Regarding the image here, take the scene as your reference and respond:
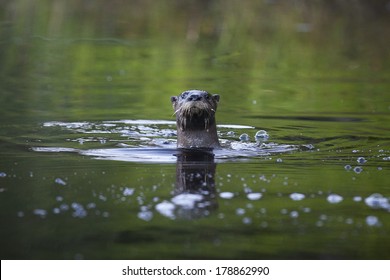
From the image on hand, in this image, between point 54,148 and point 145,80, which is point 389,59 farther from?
point 54,148

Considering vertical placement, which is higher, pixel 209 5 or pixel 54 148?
pixel 209 5

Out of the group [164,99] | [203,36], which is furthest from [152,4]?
[164,99]

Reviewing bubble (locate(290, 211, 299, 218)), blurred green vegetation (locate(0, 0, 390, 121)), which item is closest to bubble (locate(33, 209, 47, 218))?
bubble (locate(290, 211, 299, 218))

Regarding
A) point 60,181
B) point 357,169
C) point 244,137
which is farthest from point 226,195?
point 244,137

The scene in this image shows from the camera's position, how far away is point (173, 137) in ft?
29.6

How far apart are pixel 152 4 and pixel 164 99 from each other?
11561 mm

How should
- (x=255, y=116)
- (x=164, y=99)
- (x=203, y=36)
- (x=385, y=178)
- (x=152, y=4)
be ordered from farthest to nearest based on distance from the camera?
(x=152, y=4) < (x=203, y=36) < (x=164, y=99) < (x=255, y=116) < (x=385, y=178)

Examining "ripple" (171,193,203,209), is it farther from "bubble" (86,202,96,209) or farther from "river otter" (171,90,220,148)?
A: "river otter" (171,90,220,148)

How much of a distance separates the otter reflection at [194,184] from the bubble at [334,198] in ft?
2.24

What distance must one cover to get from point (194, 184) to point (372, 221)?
138 cm

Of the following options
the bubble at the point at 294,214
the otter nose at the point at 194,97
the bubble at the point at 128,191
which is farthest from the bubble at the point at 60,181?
the otter nose at the point at 194,97

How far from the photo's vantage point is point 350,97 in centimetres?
1157

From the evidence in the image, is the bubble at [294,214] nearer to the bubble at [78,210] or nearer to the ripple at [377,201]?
the ripple at [377,201]

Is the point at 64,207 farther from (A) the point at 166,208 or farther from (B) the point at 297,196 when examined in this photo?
(B) the point at 297,196
